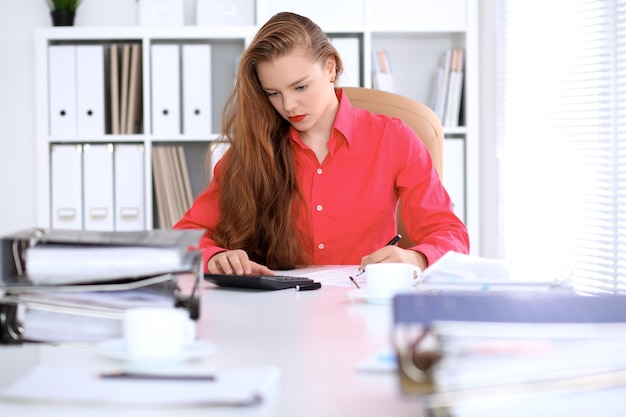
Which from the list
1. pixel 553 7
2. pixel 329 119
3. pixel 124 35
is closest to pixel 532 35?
pixel 553 7

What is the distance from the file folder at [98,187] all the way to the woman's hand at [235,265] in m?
1.88

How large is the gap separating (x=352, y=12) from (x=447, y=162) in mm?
708

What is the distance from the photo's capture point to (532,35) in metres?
3.14

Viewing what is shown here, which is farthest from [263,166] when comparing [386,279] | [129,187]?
[129,187]

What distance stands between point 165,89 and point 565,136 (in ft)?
5.04

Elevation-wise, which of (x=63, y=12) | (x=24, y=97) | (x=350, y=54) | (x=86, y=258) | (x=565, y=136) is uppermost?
(x=63, y=12)

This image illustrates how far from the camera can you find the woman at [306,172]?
198cm

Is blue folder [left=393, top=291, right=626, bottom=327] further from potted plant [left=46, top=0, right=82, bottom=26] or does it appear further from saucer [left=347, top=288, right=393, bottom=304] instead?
potted plant [left=46, top=0, right=82, bottom=26]

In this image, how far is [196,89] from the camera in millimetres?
3426

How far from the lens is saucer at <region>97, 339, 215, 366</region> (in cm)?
80

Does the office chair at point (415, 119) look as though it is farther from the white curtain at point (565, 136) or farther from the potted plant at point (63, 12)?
the potted plant at point (63, 12)

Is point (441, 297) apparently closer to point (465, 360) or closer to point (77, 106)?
point (465, 360)

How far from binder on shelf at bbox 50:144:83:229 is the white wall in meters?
0.19

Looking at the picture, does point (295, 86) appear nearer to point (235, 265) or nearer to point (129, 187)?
point (235, 265)
